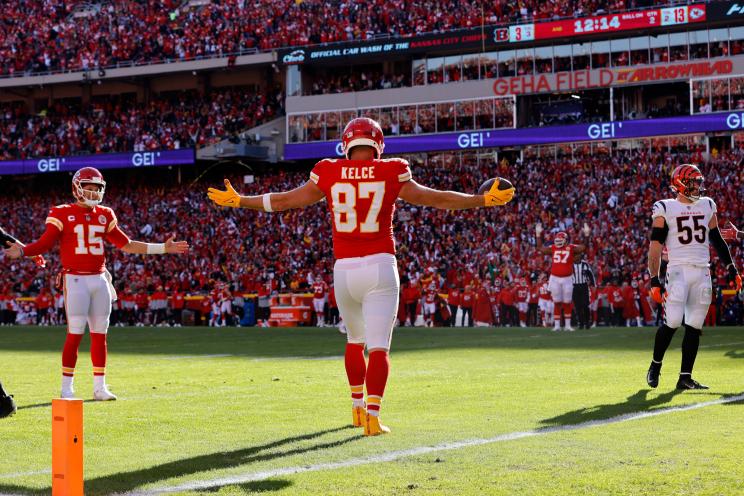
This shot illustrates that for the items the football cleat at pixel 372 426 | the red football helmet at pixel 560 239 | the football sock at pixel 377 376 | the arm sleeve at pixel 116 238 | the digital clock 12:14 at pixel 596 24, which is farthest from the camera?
the digital clock 12:14 at pixel 596 24

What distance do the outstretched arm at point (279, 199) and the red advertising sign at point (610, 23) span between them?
38.1 metres

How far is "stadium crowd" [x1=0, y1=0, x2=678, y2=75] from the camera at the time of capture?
159 feet

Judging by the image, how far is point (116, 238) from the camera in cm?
1150

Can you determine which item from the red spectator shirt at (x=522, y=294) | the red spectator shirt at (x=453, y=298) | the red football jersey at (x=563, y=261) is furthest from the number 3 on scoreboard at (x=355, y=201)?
the red spectator shirt at (x=453, y=298)

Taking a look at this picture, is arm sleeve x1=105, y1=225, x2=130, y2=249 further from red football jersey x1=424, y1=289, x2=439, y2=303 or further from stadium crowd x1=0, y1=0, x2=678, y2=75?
stadium crowd x1=0, y1=0, x2=678, y2=75

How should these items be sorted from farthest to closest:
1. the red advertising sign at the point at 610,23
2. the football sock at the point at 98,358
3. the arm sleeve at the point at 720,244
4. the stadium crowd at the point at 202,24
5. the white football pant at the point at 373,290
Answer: the stadium crowd at the point at 202,24, the red advertising sign at the point at 610,23, the arm sleeve at the point at 720,244, the football sock at the point at 98,358, the white football pant at the point at 373,290

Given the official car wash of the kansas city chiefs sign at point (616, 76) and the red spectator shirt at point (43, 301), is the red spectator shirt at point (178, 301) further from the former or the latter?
the official car wash of the kansas city chiefs sign at point (616, 76)

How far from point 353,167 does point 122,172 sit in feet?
165

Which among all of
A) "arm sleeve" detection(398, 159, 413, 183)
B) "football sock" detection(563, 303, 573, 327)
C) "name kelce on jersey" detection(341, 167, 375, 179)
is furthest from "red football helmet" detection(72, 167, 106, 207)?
"football sock" detection(563, 303, 573, 327)

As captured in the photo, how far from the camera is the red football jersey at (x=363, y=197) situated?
7957 millimetres

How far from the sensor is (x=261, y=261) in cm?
4244

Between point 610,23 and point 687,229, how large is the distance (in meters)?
35.0

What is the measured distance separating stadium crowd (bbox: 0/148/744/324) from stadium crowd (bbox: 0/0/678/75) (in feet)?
20.5

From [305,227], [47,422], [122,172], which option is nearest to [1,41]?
[122,172]
